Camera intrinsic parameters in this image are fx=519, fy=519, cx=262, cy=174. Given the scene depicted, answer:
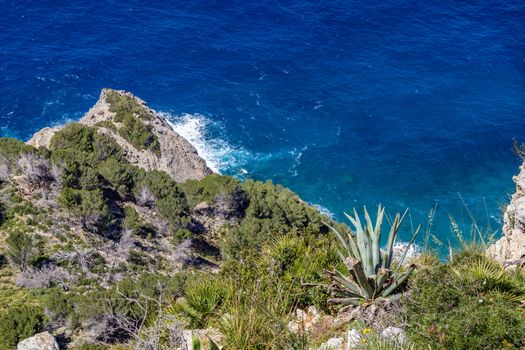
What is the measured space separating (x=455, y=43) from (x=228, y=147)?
3743 cm

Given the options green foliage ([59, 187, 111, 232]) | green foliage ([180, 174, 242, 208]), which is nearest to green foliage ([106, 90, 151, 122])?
green foliage ([180, 174, 242, 208])

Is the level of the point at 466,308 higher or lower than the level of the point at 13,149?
higher

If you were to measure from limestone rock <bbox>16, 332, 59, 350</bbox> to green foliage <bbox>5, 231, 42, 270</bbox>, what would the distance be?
308 inches

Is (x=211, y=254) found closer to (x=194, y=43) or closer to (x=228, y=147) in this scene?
(x=228, y=147)

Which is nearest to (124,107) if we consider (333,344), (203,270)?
(203,270)

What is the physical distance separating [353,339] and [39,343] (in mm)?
14772

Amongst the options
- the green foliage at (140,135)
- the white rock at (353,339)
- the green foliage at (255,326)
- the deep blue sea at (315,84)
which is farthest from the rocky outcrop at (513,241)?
the deep blue sea at (315,84)

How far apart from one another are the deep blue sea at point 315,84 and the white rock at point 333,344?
38.5m

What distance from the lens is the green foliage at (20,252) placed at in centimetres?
2770

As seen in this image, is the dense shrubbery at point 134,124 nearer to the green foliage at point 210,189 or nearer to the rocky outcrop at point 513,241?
the green foliage at point 210,189

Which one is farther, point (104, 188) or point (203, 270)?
point (104, 188)

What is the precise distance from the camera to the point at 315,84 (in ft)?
217

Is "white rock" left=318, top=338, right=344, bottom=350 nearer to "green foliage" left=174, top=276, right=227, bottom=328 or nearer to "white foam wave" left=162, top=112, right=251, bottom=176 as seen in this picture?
"green foliage" left=174, top=276, right=227, bottom=328

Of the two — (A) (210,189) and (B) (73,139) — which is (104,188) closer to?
(B) (73,139)
